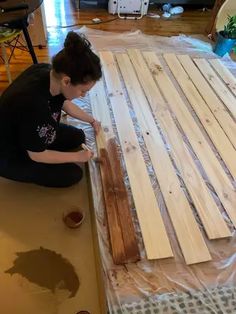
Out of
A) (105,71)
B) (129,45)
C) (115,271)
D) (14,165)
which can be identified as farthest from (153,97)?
(115,271)

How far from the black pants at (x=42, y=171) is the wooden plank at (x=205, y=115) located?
841 mm

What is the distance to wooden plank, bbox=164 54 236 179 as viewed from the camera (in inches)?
62.6

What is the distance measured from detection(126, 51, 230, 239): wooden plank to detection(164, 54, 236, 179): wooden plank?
20 cm

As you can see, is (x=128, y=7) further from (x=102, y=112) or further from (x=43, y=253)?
(x=43, y=253)

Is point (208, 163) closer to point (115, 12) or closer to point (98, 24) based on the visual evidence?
point (98, 24)

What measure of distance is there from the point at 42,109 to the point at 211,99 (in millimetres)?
1347

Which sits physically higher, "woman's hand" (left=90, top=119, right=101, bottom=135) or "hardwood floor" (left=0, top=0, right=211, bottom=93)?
"woman's hand" (left=90, top=119, right=101, bottom=135)

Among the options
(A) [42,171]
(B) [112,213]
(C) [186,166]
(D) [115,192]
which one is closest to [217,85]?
(C) [186,166]

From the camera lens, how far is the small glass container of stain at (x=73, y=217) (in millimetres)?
1259

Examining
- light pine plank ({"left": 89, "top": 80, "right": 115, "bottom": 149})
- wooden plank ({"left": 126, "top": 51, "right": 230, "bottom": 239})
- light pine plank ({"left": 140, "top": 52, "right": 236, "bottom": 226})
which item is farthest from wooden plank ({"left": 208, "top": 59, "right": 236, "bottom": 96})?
light pine plank ({"left": 89, "top": 80, "right": 115, "bottom": 149})

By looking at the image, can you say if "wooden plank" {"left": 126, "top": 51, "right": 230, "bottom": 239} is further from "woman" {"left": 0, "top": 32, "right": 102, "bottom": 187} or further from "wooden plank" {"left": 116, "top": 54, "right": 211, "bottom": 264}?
"woman" {"left": 0, "top": 32, "right": 102, "bottom": 187}

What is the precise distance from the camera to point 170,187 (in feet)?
4.61

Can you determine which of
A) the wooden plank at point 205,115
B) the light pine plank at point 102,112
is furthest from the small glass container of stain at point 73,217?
the wooden plank at point 205,115

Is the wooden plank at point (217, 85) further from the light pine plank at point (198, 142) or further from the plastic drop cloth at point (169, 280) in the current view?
the plastic drop cloth at point (169, 280)
